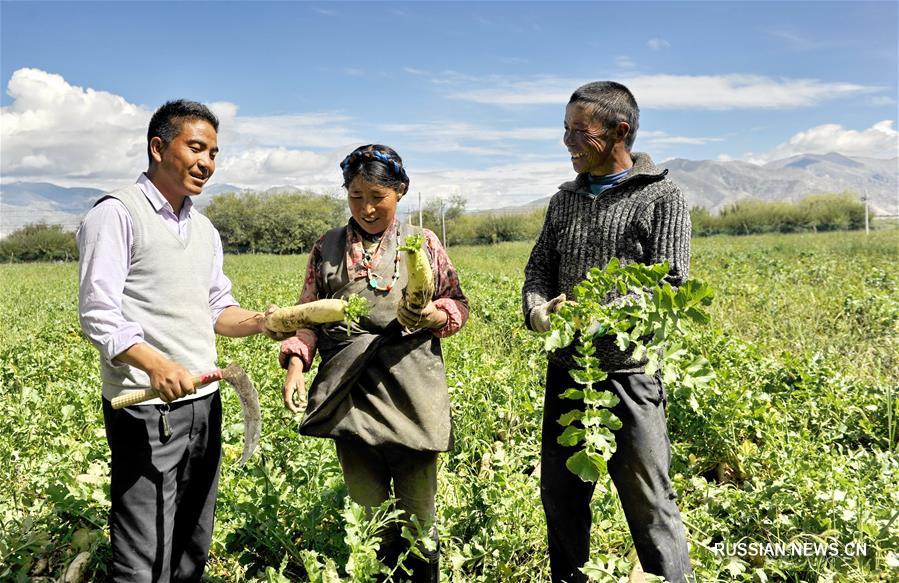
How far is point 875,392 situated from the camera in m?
4.16

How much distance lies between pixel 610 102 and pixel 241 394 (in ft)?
5.34

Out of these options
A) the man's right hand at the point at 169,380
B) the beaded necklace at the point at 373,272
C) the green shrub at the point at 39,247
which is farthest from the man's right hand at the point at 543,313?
the green shrub at the point at 39,247

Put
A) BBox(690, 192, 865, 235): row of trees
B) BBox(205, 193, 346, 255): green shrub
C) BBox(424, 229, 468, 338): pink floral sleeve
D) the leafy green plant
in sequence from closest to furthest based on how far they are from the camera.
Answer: the leafy green plant → BBox(424, 229, 468, 338): pink floral sleeve → BBox(690, 192, 865, 235): row of trees → BBox(205, 193, 346, 255): green shrub

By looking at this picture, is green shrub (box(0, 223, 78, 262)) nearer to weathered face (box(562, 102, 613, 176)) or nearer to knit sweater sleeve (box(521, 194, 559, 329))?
knit sweater sleeve (box(521, 194, 559, 329))

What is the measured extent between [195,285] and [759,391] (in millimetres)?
3376

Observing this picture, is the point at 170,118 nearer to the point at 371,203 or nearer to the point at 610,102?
the point at 371,203

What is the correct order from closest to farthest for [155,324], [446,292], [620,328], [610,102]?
[620,328], [155,324], [610,102], [446,292]

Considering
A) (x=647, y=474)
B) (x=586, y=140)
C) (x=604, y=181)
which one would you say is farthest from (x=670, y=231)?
(x=647, y=474)

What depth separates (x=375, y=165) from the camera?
2268 mm

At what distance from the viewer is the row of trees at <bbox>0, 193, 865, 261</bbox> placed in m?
50.9

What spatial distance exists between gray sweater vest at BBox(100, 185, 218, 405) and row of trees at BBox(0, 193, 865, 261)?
45580mm

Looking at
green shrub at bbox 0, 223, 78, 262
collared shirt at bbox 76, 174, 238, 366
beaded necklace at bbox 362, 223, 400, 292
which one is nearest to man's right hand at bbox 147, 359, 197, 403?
collared shirt at bbox 76, 174, 238, 366

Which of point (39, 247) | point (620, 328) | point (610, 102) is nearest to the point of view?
point (620, 328)

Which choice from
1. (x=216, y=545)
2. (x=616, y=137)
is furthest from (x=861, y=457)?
(x=216, y=545)
